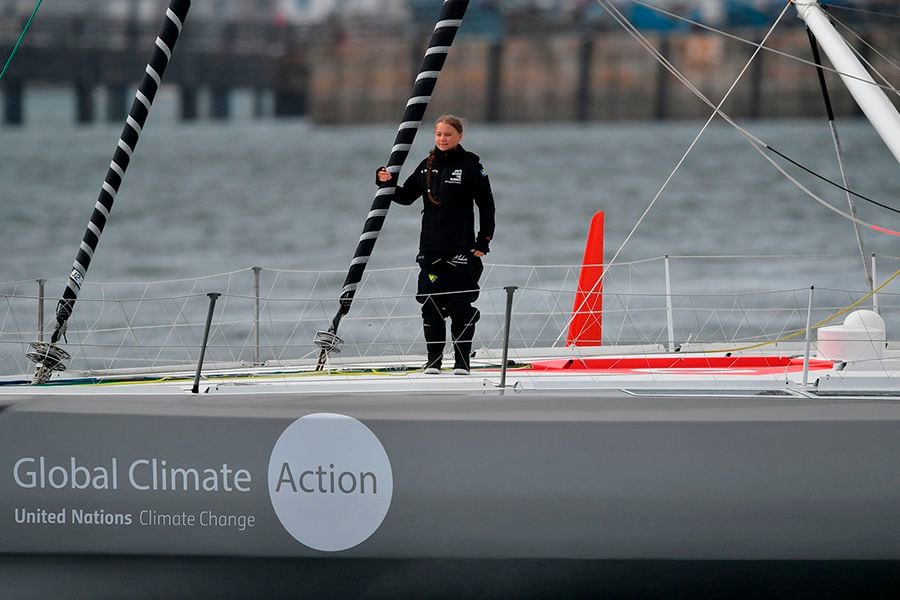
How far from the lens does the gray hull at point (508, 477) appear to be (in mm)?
5402

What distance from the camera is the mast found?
21.7 ft

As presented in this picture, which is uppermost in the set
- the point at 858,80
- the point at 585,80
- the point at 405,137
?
the point at 585,80

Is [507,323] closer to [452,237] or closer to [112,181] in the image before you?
[452,237]

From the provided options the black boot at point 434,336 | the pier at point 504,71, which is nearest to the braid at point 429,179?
the black boot at point 434,336

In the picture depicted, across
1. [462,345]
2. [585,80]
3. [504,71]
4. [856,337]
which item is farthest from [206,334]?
[585,80]

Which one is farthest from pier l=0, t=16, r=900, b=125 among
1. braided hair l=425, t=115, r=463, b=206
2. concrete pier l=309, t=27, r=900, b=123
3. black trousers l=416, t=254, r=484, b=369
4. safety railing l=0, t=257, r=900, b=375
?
black trousers l=416, t=254, r=484, b=369

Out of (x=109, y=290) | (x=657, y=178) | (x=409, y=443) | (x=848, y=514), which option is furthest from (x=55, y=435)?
(x=657, y=178)

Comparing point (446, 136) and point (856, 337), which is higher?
point (446, 136)

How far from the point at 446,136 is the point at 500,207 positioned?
22.2 meters

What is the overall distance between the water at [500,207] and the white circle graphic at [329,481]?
2389mm

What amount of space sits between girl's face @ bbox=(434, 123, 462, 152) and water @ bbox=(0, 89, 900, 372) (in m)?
1.66

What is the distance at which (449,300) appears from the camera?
639 cm

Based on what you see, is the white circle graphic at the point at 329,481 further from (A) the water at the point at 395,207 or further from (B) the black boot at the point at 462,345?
(A) the water at the point at 395,207

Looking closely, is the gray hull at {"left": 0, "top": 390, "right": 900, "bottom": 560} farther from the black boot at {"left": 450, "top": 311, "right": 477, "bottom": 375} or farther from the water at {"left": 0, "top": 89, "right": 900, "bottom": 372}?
the water at {"left": 0, "top": 89, "right": 900, "bottom": 372}
